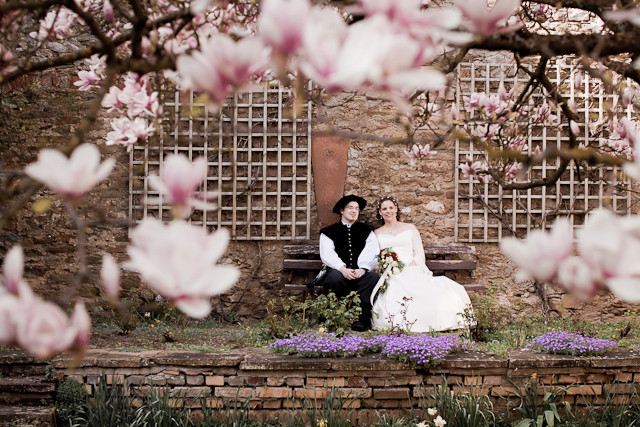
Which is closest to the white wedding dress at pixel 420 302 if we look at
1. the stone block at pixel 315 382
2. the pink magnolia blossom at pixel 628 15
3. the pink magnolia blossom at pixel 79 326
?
the stone block at pixel 315 382

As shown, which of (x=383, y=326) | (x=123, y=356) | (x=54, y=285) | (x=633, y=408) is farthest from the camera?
(x=54, y=285)

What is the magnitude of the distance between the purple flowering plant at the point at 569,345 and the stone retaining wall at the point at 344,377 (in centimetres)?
11

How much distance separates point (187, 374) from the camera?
11.3 feet

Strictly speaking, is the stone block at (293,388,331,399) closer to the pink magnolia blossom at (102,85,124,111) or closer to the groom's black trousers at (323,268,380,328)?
the groom's black trousers at (323,268,380,328)

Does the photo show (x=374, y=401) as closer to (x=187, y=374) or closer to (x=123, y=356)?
(x=187, y=374)

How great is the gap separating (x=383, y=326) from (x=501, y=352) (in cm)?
124

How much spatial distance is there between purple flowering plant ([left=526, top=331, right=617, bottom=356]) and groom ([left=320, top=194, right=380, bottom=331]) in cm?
153

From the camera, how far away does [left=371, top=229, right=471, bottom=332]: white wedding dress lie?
4590mm

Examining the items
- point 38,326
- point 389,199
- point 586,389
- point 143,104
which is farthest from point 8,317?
point 389,199

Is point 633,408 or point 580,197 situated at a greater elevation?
point 580,197

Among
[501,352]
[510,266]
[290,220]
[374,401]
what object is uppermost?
[290,220]

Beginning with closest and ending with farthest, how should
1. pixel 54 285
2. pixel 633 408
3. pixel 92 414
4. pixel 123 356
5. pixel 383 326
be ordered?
pixel 92 414
pixel 633 408
pixel 123 356
pixel 383 326
pixel 54 285

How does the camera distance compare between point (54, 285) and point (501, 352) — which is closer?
point (501, 352)

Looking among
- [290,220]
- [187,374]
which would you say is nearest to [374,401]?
[187,374]
